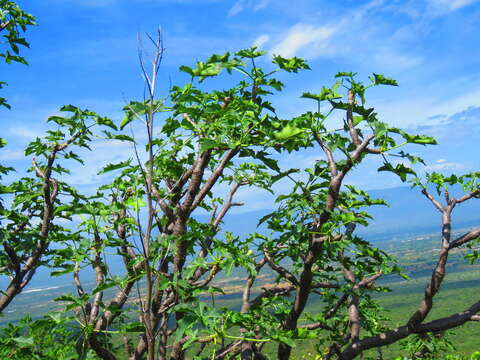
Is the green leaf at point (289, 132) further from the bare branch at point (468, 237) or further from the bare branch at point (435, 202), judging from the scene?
the bare branch at point (435, 202)

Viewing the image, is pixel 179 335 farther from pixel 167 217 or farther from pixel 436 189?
pixel 436 189

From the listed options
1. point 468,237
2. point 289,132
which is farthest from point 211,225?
point 468,237

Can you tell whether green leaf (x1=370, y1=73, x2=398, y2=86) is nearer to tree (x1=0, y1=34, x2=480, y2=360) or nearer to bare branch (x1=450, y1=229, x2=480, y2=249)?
tree (x1=0, y1=34, x2=480, y2=360)

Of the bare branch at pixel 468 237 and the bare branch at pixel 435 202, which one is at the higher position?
the bare branch at pixel 435 202

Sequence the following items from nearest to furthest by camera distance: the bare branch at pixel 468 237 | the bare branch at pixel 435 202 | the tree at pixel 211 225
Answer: the tree at pixel 211 225
the bare branch at pixel 468 237
the bare branch at pixel 435 202

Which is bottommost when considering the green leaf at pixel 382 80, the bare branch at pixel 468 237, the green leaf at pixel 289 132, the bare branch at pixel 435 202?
the bare branch at pixel 468 237

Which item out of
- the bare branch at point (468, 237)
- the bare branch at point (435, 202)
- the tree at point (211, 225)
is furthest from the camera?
the bare branch at point (435, 202)

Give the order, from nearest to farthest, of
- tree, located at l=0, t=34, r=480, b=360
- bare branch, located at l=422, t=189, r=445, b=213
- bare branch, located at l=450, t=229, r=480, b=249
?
tree, located at l=0, t=34, r=480, b=360
bare branch, located at l=450, t=229, r=480, b=249
bare branch, located at l=422, t=189, r=445, b=213

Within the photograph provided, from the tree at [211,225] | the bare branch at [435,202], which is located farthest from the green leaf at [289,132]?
the bare branch at [435,202]

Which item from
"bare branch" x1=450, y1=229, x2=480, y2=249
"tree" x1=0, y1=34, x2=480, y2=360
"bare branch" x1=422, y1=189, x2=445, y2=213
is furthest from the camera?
"bare branch" x1=422, y1=189, x2=445, y2=213

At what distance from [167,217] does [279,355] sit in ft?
7.20

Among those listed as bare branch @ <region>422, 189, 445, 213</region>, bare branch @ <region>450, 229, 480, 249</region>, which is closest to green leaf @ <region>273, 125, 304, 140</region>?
bare branch @ <region>450, 229, 480, 249</region>

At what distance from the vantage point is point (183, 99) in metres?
3.28

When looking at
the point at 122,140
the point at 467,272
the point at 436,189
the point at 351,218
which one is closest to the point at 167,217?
the point at 122,140
